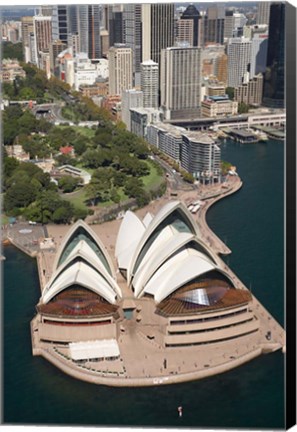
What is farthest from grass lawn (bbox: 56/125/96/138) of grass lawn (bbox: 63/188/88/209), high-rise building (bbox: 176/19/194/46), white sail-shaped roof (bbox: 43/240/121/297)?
white sail-shaped roof (bbox: 43/240/121/297)

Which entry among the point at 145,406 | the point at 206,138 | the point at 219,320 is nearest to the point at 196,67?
the point at 206,138

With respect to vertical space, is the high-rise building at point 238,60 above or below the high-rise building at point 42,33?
below

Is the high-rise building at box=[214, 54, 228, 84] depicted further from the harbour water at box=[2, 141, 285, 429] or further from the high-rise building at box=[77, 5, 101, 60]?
the harbour water at box=[2, 141, 285, 429]

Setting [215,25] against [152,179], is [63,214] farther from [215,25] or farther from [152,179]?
[215,25]

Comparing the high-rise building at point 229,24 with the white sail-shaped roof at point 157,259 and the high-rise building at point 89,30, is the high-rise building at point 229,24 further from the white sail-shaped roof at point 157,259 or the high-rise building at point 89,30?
the white sail-shaped roof at point 157,259

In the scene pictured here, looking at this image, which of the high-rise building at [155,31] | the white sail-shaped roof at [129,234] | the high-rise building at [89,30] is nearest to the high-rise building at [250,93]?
the high-rise building at [155,31]

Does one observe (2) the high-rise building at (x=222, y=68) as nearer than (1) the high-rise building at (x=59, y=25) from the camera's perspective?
No

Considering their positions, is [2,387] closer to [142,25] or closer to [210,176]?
[210,176]
